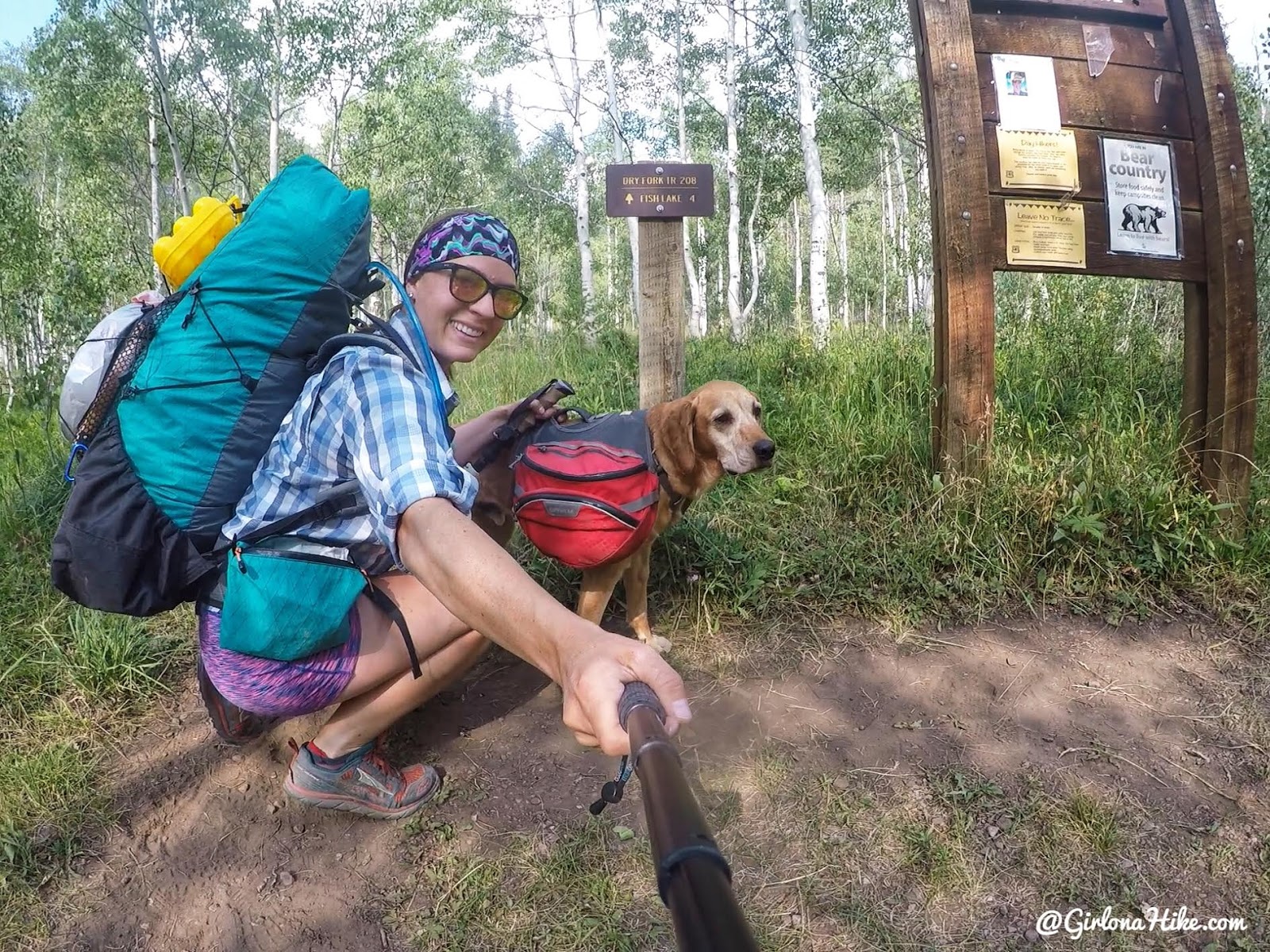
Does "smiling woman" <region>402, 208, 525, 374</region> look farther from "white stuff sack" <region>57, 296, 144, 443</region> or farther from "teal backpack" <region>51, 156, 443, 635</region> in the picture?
"white stuff sack" <region>57, 296, 144, 443</region>

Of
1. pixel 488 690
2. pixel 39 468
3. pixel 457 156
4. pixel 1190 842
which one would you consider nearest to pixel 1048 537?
pixel 1190 842

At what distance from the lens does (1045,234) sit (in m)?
3.02

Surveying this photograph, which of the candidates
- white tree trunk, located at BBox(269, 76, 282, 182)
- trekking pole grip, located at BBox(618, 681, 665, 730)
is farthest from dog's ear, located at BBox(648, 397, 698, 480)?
white tree trunk, located at BBox(269, 76, 282, 182)

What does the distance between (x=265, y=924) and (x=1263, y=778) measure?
2966 millimetres

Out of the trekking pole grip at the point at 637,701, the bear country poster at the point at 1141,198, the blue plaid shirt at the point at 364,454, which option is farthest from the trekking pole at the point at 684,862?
the bear country poster at the point at 1141,198

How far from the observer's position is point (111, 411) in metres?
1.63

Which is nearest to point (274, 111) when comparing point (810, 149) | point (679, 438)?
point (810, 149)

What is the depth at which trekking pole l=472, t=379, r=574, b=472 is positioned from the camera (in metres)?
2.82

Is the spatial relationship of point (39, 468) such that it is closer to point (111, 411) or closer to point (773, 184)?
point (111, 411)

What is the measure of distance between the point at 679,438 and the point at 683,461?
0.10 meters

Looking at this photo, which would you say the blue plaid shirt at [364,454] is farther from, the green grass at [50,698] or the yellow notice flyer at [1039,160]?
the yellow notice flyer at [1039,160]

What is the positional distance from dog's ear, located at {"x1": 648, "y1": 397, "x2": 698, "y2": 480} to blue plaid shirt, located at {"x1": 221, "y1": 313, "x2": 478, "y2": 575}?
112 centimetres

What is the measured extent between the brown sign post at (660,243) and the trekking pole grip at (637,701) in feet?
10.2

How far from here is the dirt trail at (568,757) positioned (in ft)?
6.29
